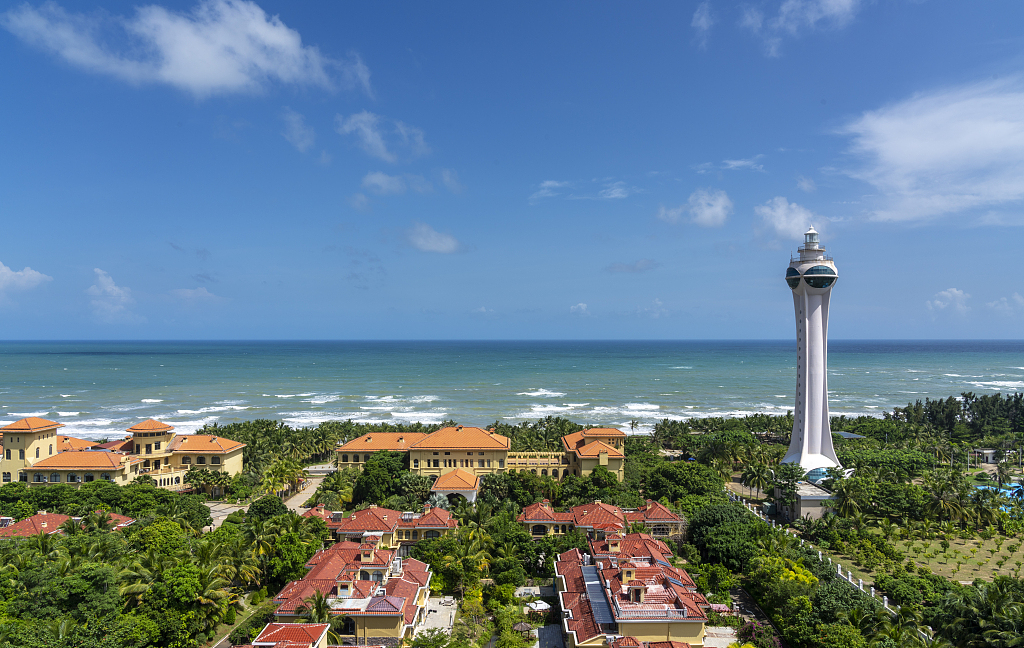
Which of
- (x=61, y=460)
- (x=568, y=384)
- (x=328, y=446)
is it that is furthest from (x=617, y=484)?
(x=568, y=384)

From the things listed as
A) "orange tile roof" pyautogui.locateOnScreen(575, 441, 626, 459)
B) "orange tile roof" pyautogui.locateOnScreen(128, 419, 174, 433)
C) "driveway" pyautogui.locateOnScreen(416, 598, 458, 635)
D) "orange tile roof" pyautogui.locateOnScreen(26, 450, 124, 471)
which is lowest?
"driveway" pyautogui.locateOnScreen(416, 598, 458, 635)

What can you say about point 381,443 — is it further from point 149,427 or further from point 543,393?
point 543,393

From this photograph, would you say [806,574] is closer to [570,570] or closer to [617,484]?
[570,570]

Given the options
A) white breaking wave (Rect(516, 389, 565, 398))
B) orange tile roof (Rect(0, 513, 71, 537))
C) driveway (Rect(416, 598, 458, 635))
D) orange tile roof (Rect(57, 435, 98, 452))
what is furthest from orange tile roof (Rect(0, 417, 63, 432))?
white breaking wave (Rect(516, 389, 565, 398))

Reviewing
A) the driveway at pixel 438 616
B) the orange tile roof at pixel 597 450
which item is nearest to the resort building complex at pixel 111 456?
the driveway at pixel 438 616

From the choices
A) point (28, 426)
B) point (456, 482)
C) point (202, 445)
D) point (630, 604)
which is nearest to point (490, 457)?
point (456, 482)

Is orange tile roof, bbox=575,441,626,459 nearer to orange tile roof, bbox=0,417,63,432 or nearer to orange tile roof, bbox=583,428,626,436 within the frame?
orange tile roof, bbox=583,428,626,436
